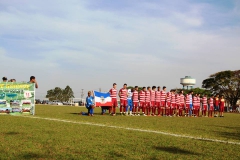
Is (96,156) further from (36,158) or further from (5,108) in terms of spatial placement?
(5,108)

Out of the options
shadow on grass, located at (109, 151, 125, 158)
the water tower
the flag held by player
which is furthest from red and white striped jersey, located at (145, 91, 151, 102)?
the water tower

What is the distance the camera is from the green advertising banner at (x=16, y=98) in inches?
615

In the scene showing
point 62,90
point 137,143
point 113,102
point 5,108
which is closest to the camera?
point 137,143

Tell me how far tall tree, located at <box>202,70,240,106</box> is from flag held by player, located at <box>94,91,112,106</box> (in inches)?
2058

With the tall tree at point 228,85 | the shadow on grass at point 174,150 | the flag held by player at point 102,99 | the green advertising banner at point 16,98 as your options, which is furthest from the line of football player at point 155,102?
the tall tree at point 228,85

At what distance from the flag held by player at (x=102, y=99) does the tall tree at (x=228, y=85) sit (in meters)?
52.3

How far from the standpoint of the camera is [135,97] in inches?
840

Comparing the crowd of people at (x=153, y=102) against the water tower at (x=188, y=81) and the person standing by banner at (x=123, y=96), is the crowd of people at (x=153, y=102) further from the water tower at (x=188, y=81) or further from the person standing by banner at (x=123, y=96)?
the water tower at (x=188, y=81)

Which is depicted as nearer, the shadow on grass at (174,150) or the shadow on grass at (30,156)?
the shadow on grass at (30,156)

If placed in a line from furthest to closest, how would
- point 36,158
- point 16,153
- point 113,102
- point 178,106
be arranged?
point 178,106, point 113,102, point 16,153, point 36,158

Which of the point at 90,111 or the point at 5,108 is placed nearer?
the point at 5,108

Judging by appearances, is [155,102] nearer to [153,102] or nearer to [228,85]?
[153,102]

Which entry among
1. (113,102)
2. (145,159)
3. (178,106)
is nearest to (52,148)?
(145,159)

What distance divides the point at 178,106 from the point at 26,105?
41.0 ft
